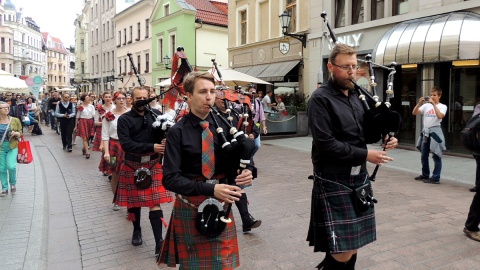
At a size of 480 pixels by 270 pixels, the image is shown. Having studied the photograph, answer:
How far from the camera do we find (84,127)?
12070 millimetres

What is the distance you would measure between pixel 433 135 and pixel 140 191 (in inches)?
239

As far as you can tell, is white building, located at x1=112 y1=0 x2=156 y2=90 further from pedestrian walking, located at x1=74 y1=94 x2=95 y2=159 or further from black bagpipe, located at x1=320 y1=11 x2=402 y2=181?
black bagpipe, located at x1=320 y1=11 x2=402 y2=181

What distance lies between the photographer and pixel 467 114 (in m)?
11.7

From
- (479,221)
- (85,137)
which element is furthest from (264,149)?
(479,221)

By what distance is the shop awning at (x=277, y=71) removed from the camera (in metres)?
18.1

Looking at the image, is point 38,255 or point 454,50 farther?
point 454,50

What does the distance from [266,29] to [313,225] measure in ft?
59.8

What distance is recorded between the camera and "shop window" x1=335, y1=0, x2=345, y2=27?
52.7ft

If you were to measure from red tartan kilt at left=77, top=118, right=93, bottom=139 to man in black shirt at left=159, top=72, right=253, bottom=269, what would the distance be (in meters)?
10.1

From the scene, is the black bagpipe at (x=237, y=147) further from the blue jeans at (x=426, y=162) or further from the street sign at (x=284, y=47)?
the street sign at (x=284, y=47)

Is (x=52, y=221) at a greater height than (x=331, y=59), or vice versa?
(x=331, y=59)

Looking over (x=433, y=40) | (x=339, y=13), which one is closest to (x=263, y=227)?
(x=433, y=40)

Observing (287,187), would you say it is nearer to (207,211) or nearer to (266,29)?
(207,211)

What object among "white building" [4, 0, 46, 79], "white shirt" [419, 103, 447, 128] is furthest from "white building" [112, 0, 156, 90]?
"white building" [4, 0, 46, 79]
